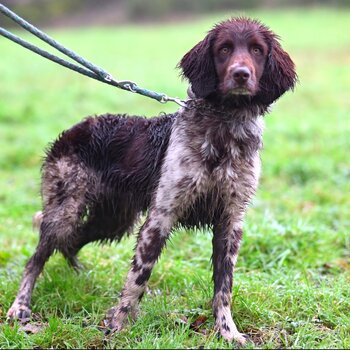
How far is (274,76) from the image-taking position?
4.06 m

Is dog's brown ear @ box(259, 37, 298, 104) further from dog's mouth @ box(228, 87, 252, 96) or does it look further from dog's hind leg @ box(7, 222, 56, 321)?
dog's hind leg @ box(7, 222, 56, 321)

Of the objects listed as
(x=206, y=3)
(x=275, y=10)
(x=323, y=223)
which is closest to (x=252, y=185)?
(x=323, y=223)

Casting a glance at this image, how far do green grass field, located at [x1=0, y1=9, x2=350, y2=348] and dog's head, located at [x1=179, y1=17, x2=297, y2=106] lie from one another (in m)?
1.45

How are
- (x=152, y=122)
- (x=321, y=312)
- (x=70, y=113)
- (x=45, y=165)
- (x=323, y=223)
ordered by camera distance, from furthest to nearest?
(x=70, y=113), (x=323, y=223), (x=45, y=165), (x=152, y=122), (x=321, y=312)

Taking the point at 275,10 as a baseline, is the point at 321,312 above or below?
below

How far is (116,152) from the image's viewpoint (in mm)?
4762

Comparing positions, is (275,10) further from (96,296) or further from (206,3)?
(96,296)

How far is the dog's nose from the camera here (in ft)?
12.3

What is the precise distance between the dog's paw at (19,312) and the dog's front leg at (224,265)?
1373mm

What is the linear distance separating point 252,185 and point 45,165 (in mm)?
1791

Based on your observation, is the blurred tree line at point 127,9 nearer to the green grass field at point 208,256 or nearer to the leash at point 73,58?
the green grass field at point 208,256

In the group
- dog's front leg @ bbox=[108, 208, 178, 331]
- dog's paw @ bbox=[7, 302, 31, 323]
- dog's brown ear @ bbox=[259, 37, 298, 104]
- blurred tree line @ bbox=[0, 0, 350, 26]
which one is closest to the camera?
dog's brown ear @ bbox=[259, 37, 298, 104]

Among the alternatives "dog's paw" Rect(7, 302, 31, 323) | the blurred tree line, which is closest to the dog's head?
"dog's paw" Rect(7, 302, 31, 323)

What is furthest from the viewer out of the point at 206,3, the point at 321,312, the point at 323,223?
the point at 206,3
